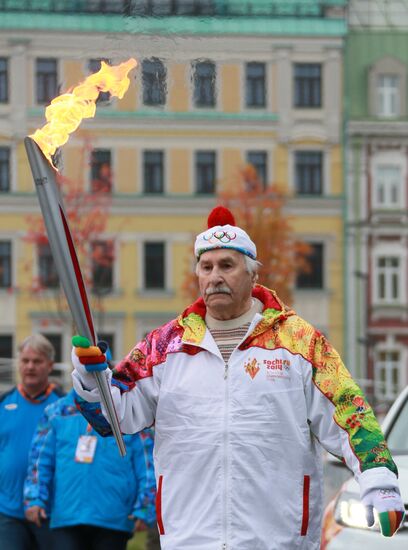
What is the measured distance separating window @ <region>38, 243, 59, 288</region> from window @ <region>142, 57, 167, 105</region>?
3306cm

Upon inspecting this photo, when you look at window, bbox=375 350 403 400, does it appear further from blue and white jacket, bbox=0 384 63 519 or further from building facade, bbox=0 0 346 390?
blue and white jacket, bbox=0 384 63 519

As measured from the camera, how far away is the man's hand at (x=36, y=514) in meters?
6.56

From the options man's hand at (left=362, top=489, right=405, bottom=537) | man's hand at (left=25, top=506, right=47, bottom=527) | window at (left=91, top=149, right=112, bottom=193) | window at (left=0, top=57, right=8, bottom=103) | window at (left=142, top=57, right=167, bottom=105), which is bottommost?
man's hand at (left=25, top=506, right=47, bottom=527)

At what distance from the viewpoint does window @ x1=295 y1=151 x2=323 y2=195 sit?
134 ft

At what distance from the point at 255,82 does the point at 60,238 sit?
3432cm

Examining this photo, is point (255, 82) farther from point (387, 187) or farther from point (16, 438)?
point (16, 438)

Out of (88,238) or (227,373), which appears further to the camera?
(88,238)

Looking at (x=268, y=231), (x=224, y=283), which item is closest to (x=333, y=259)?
(x=268, y=231)

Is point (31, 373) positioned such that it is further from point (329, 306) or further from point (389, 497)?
point (329, 306)

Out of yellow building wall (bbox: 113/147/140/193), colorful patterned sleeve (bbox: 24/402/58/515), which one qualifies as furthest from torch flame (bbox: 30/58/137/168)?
yellow building wall (bbox: 113/147/140/193)

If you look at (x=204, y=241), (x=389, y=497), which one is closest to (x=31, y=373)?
(x=204, y=241)

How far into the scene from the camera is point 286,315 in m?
4.82

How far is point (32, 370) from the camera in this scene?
7.15 metres

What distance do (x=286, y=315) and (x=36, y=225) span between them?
33082 millimetres
